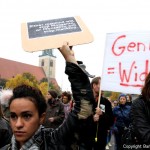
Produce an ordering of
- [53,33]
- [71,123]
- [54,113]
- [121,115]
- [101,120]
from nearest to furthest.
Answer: [71,123]
[53,33]
[101,120]
[54,113]
[121,115]

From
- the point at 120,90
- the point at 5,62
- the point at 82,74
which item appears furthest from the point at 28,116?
the point at 5,62

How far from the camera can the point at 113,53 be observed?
4.28 m

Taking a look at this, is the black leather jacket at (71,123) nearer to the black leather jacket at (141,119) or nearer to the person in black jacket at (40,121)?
the person in black jacket at (40,121)

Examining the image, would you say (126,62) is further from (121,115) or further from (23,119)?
(121,115)

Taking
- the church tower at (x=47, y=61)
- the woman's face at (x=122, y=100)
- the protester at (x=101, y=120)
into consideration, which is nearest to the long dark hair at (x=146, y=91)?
the protester at (x=101, y=120)

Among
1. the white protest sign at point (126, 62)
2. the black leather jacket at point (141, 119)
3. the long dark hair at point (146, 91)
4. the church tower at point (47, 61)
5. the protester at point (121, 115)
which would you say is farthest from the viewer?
the church tower at point (47, 61)

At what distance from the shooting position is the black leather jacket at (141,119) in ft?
8.32

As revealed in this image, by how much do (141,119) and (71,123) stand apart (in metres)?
1.13

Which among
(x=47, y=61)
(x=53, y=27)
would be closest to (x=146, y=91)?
(x=53, y=27)

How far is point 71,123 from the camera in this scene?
5.21ft

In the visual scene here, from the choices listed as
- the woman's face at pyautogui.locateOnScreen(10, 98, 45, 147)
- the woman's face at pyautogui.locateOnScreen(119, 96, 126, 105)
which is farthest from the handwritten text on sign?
the woman's face at pyautogui.locateOnScreen(119, 96, 126, 105)

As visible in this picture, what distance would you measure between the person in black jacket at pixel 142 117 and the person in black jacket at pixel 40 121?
1042 millimetres

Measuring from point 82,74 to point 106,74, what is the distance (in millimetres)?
2633

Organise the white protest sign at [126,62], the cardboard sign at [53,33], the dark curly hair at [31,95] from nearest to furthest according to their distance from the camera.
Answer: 1. the dark curly hair at [31,95]
2. the cardboard sign at [53,33]
3. the white protest sign at [126,62]
